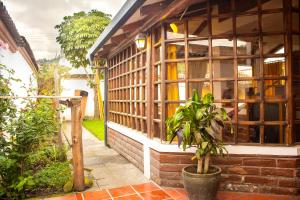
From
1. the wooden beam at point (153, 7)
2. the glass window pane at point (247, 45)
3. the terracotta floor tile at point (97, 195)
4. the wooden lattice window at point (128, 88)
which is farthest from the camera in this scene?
the wooden lattice window at point (128, 88)

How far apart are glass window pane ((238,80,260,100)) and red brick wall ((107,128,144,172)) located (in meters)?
2.35

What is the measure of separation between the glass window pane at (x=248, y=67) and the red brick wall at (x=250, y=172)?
48.3 inches

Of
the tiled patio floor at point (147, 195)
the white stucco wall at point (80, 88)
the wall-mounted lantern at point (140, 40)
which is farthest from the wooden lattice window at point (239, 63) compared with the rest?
the white stucco wall at point (80, 88)

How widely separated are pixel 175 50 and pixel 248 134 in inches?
69.8

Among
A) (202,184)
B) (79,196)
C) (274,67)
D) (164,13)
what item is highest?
(164,13)

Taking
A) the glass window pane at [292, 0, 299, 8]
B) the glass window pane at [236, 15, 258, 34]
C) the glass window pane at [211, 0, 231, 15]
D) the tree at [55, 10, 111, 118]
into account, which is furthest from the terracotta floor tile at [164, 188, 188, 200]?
the tree at [55, 10, 111, 118]

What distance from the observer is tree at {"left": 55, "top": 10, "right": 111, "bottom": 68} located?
698 inches

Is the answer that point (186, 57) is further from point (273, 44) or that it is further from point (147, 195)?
point (147, 195)

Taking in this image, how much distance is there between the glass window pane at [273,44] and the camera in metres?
3.98

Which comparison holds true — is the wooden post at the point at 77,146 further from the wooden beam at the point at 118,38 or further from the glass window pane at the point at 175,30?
the wooden beam at the point at 118,38

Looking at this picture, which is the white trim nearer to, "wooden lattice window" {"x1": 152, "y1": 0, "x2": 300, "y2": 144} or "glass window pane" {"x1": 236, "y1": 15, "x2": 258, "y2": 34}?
"wooden lattice window" {"x1": 152, "y1": 0, "x2": 300, "y2": 144}

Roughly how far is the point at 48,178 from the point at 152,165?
180cm

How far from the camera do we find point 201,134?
146 inches

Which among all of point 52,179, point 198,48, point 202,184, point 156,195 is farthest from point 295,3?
point 52,179
